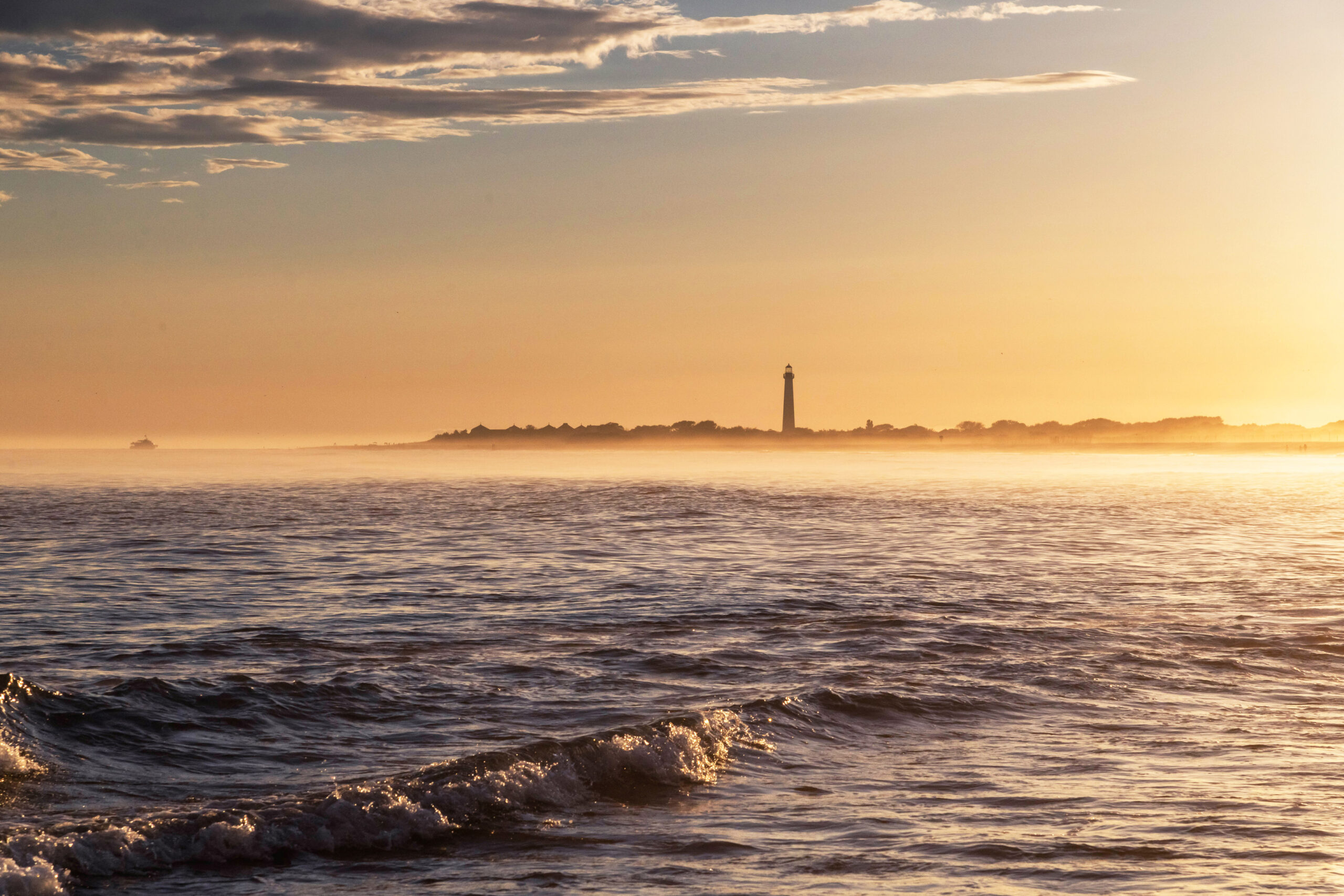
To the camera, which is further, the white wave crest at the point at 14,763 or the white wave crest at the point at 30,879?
the white wave crest at the point at 14,763

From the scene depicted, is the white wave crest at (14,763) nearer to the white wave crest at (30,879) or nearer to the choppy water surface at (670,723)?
the choppy water surface at (670,723)

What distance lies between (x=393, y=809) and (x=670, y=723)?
320cm

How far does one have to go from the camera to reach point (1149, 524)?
138 ft

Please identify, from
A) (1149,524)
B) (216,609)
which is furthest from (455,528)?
(1149,524)

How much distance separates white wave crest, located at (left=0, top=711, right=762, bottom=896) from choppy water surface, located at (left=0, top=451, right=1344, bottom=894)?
0.03 metres

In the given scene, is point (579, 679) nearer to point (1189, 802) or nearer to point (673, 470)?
point (1189, 802)

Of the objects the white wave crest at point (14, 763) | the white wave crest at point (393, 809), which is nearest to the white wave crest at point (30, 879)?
the white wave crest at point (393, 809)

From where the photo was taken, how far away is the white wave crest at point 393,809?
25.7ft

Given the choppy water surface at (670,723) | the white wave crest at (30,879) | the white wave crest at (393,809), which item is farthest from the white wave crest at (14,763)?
the white wave crest at (30,879)

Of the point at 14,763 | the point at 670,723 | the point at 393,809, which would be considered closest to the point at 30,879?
the point at 393,809

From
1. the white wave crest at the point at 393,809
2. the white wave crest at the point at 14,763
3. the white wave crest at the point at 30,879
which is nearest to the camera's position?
the white wave crest at the point at 30,879

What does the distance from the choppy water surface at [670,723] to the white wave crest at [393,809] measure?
0.03m

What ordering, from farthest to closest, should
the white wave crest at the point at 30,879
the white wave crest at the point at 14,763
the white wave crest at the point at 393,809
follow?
the white wave crest at the point at 14,763 < the white wave crest at the point at 393,809 < the white wave crest at the point at 30,879

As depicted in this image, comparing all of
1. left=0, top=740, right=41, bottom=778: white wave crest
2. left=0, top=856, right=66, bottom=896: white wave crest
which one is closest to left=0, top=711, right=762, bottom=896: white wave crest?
left=0, top=856, right=66, bottom=896: white wave crest
